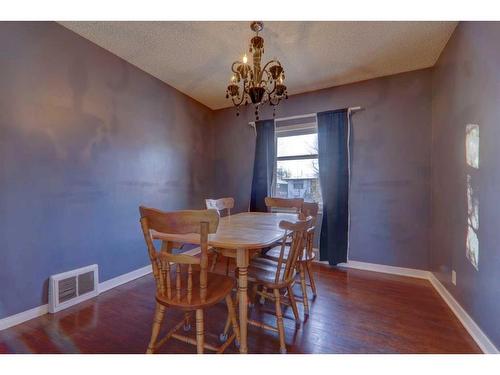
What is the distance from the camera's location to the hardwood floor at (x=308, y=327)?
58.4 inches

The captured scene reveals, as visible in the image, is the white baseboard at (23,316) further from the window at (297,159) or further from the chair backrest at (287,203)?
the window at (297,159)

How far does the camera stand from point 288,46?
2.28 meters

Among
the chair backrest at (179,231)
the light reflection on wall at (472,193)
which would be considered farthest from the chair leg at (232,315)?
the light reflection on wall at (472,193)

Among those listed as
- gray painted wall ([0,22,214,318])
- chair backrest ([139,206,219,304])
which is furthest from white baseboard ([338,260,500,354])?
gray painted wall ([0,22,214,318])

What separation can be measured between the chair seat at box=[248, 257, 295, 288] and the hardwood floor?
41 centimetres

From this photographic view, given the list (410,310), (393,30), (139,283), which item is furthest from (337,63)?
(139,283)

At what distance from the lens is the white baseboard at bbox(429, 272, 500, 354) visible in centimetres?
143

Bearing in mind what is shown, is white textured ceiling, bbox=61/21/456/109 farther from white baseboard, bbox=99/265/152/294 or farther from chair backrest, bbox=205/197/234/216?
white baseboard, bbox=99/265/152/294

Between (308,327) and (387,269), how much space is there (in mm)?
1690

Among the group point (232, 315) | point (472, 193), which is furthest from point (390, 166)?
point (232, 315)

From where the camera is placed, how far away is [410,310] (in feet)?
6.41

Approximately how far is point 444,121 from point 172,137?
124 inches

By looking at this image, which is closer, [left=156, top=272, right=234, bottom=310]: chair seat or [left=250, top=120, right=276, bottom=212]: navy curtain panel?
[left=156, top=272, right=234, bottom=310]: chair seat
